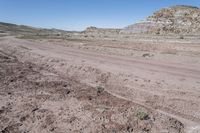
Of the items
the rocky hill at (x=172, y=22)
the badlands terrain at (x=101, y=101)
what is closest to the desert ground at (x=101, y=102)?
the badlands terrain at (x=101, y=101)

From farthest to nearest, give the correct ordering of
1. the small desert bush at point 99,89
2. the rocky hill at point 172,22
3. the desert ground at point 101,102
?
the rocky hill at point 172,22, the small desert bush at point 99,89, the desert ground at point 101,102

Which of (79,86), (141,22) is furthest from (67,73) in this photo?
(141,22)

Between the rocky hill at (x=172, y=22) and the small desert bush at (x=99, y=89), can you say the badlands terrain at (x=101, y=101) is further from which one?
the rocky hill at (x=172, y=22)

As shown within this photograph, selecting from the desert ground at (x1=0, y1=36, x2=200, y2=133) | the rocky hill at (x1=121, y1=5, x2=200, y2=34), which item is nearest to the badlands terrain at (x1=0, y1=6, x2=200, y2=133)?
the desert ground at (x1=0, y1=36, x2=200, y2=133)

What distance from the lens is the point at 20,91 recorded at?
12.3 metres

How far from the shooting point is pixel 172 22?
95.9 metres

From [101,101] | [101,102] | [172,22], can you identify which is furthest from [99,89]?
[172,22]

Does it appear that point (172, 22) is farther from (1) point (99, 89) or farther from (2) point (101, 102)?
(2) point (101, 102)

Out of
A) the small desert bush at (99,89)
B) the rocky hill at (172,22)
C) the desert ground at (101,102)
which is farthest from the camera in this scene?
the rocky hill at (172,22)

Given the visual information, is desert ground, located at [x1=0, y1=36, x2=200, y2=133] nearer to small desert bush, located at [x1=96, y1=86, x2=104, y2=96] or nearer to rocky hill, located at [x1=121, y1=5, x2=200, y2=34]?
small desert bush, located at [x1=96, y1=86, x2=104, y2=96]

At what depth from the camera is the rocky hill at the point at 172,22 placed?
283 feet

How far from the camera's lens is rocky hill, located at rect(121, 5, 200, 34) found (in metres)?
86.2

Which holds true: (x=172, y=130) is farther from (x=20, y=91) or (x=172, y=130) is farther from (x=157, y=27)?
(x=157, y=27)

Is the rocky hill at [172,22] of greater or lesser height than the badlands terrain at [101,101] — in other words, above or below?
above
